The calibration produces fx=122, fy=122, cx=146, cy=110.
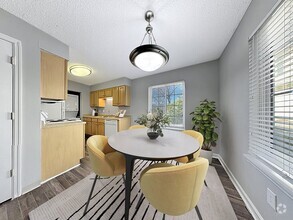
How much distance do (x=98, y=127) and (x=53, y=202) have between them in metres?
3.37

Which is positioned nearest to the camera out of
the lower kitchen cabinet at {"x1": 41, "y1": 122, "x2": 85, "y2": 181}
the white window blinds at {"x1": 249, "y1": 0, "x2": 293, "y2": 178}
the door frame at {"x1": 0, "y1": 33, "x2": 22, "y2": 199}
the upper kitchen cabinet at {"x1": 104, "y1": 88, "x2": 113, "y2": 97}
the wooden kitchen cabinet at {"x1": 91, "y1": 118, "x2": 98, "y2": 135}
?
the white window blinds at {"x1": 249, "y1": 0, "x2": 293, "y2": 178}

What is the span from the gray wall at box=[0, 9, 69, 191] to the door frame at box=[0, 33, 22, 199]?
0.15ft

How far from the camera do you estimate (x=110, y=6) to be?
4.91ft

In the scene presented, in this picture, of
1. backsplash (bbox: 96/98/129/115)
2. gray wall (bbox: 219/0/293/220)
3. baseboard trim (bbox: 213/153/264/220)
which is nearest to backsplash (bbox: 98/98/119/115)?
backsplash (bbox: 96/98/129/115)

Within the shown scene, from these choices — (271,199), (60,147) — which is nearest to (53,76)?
(60,147)

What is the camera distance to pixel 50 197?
1618 mm

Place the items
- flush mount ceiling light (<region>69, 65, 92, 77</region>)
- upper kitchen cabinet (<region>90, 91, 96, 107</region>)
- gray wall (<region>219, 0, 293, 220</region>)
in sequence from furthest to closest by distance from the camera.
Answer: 1. upper kitchen cabinet (<region>90, 91, 96, 107</region>)
2. flush mount ceiling light (<region>69, 65, 92, 77</region>)
3. gray wall (<region>219, 0, 293, 220</region>)

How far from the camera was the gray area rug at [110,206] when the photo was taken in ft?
4.37

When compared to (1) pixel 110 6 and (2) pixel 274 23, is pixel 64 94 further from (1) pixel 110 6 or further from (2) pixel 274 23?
(2) pixel 274 23

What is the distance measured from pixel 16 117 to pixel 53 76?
0.89m

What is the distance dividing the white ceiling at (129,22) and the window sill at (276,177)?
1.83 m

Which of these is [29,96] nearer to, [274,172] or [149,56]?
[149,56]

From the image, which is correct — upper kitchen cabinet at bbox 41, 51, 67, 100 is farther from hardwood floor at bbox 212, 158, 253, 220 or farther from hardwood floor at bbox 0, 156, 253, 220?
hardwood floor at bbox 212, 158, 253, 220

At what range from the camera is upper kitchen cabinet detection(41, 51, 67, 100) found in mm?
2035
